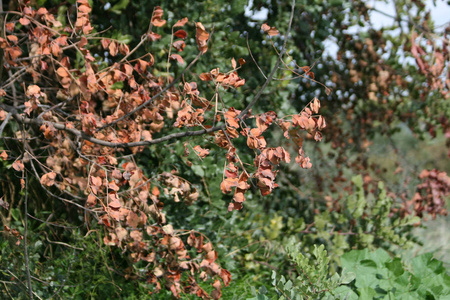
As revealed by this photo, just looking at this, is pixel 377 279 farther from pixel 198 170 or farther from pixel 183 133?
pixel 183 133

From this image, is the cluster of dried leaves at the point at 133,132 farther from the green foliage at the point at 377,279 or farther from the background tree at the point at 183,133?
the green foliage at the point at 377,279

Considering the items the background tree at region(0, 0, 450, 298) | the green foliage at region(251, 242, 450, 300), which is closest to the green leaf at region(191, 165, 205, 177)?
the background tree at region(0, 0, 450, 298)

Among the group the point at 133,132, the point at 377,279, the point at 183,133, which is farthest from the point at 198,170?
the point at 377,279

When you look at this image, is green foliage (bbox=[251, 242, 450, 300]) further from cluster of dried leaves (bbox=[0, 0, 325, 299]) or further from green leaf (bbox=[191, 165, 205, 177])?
green leaf (bbox=[191, 165, 205, 177])

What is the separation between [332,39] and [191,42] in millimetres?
1360

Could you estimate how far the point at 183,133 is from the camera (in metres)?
1.71

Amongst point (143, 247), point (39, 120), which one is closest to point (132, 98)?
point (39, 120)

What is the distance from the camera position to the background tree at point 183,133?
1.91 meters

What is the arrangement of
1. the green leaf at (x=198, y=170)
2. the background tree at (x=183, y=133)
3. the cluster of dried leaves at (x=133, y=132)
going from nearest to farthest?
the cluster of dried leaves at (x=133, y=132)
the background tree at (x=183, y=133)
the green leaf at (x=198, y=170)

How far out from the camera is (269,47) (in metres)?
3.04

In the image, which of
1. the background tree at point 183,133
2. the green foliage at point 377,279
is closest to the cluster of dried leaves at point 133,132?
the background tree at point 183,133

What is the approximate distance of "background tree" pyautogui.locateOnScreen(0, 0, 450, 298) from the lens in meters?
1.91

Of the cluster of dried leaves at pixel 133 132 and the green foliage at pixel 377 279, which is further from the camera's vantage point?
the green foliage at pixel 377 279

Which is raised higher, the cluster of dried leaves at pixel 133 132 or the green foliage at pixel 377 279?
the green foliage at pixel 377 279
